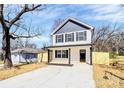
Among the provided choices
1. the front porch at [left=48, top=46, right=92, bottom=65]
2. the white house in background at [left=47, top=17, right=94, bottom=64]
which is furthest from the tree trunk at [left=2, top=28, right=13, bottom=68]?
the white house in background at [left=47, top=17, right=94, bottom=64]

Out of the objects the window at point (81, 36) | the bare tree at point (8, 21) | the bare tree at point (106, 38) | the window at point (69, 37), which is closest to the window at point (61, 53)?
the window at point (69, 37)

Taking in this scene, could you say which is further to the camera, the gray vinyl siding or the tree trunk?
the gray vinyl siding

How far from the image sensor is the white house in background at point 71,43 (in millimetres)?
27984

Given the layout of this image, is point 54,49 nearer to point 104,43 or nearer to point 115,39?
point 104,43

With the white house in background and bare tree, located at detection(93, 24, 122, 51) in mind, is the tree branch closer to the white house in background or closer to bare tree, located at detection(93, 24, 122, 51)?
the white house in background

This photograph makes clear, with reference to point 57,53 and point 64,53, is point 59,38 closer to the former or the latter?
point 57,53

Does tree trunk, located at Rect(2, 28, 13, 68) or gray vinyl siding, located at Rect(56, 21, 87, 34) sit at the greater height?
gray vinyl siding, located at Rect(56, 21, 87, 34)

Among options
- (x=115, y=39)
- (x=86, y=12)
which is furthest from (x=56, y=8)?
(x=115, y=39)

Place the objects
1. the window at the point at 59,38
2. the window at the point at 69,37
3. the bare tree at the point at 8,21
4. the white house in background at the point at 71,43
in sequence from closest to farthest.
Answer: the bare tree at the point at 8,21 → the white house in background at the point at 71,43 → the window at the point at 69,37 → the window at the point at 59,38

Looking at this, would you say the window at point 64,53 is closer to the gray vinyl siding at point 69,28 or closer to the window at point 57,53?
the window at point 57,53

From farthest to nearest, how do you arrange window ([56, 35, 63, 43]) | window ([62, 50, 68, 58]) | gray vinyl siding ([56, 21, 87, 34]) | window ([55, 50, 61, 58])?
1. window ([55, 50, 61, 58])
2. window ([56, 35, 63, 43])
3. window ([62, 50, 68, 58])
4. gray vinyl siding ([56, 21, 87, 34])

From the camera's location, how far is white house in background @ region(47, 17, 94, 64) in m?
28.0
